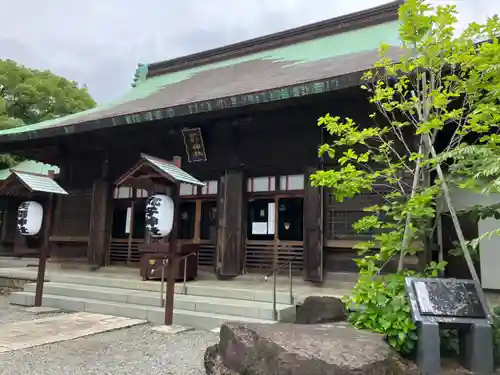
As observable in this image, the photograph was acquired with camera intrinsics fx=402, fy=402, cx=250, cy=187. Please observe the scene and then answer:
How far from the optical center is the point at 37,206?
7836 mm

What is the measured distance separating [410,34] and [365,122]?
129 inches

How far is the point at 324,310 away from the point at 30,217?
19.1 ft

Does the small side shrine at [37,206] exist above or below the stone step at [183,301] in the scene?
above

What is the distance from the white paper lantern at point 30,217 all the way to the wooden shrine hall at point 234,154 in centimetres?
165

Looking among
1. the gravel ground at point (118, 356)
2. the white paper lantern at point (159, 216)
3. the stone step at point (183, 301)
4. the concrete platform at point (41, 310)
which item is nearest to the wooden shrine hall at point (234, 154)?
the white paper lantern at point (159, 216)

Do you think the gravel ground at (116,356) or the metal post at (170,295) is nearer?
the gravel ground at (116,356)

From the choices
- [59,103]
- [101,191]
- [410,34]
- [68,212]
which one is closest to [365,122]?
[410,34]

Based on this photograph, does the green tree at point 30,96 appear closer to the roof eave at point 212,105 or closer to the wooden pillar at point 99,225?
the roof eave at point 212,105

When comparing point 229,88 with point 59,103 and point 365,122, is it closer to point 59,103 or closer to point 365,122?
point 365,122

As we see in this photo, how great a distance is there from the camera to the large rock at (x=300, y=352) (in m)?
2.96

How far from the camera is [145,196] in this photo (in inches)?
414

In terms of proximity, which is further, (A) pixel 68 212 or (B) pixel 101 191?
(A) pixel 68 212

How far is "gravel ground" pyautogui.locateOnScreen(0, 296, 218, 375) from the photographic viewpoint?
4078 millimetres

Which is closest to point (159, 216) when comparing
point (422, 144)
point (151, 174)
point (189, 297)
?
point (151, 174)
